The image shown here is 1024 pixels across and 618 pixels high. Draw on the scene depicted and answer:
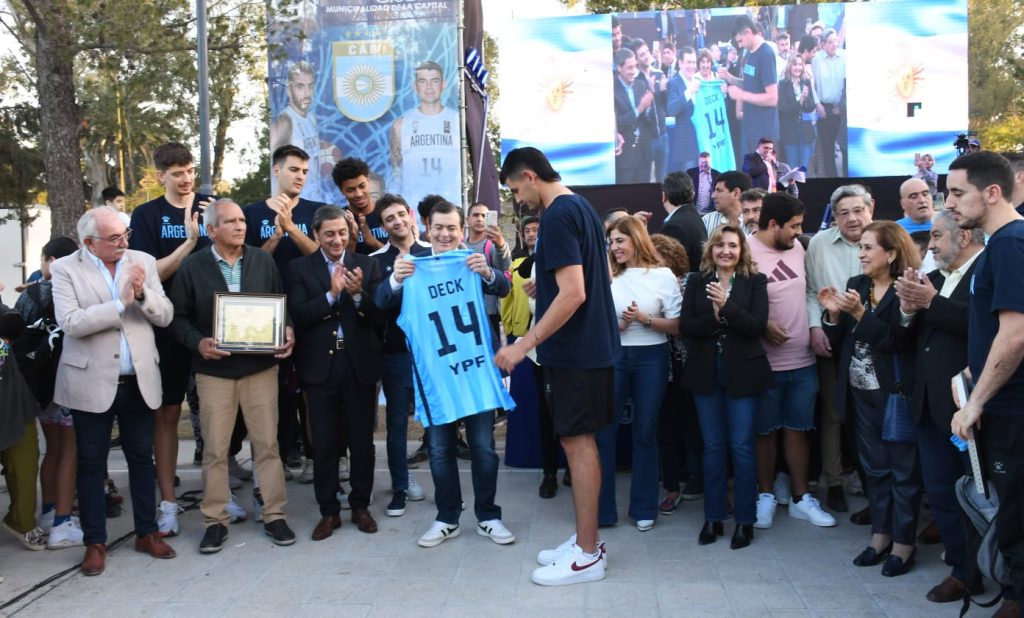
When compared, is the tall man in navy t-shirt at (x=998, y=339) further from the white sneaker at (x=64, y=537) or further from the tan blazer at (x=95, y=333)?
the white sneaker at (x=64, y=537)

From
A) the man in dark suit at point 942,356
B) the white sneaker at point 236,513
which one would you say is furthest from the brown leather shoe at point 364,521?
the man in dark suit at point 942,356

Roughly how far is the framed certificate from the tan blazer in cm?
28

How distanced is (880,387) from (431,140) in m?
6.74

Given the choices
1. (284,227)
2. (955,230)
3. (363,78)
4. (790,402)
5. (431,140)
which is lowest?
(790,402)

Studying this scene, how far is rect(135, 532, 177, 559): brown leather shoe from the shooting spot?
487cm

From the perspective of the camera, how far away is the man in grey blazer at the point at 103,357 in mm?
4613

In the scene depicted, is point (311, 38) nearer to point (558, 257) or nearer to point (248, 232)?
point (248, 232)

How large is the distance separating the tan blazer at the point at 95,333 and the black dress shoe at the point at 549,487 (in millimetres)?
2526

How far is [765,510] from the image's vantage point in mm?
5152

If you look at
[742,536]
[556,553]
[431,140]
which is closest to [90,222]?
[556,553]

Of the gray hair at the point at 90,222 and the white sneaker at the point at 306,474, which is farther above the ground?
the gray hair at the point at 90,222

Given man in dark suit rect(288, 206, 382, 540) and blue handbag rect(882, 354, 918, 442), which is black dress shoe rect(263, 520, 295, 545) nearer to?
man in dark suit rect(288, 206, 382, 540)

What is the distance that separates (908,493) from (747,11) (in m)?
15.8

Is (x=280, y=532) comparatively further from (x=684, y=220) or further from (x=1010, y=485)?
(x=1010, y=485)
